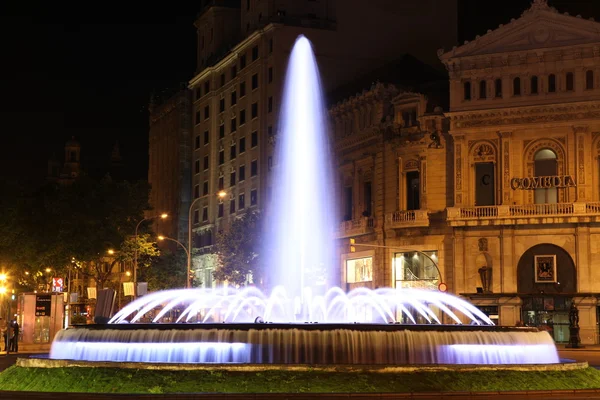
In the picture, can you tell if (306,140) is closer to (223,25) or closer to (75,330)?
(223,25)

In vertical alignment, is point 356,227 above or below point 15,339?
above

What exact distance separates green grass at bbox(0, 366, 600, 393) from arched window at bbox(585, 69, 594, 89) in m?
43.4

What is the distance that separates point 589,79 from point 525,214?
372 inches

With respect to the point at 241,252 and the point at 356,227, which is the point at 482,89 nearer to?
the point at 356,227

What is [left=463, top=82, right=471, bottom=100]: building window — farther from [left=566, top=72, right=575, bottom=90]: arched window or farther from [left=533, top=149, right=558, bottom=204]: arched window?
[left=566, top=72, right=575, bottom=90]: arched window

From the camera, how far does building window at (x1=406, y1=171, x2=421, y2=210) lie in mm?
71875

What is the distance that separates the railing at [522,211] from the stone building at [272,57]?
2644 centimetres

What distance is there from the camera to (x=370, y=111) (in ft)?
250

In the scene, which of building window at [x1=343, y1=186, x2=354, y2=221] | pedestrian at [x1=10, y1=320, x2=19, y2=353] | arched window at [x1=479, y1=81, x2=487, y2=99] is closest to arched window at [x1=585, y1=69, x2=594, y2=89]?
arched window at [x1=479, y1=81, x2=487, y2=99]

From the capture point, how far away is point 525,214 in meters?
66.3

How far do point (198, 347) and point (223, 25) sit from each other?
87.1 metres

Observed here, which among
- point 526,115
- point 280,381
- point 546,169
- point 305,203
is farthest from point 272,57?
point 280,381

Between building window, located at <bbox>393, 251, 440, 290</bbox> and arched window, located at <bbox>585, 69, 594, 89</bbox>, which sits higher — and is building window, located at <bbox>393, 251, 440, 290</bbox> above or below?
below

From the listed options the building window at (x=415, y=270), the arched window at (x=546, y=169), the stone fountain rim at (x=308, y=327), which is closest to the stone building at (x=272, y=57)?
the building window at (x=415, y=270)
